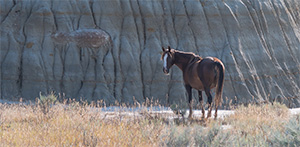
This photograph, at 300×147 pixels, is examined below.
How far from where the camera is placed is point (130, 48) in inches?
805

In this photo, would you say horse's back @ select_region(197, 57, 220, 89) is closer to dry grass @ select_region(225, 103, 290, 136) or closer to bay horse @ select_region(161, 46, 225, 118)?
bay horse @ select_region(161, 46, 225, 118)

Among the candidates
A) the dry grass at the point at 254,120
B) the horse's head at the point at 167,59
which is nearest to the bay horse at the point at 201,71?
the horse's head at the point at 167,59

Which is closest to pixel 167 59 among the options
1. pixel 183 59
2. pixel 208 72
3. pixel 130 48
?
pixel 183 59

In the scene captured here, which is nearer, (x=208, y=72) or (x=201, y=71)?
(x=208, y=72)

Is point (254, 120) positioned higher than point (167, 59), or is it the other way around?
point (167, 59)

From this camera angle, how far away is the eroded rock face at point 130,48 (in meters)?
19.6

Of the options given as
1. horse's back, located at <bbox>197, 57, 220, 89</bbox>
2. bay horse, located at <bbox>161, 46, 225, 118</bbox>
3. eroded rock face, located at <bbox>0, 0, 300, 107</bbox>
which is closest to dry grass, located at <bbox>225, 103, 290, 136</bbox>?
bay horse, located at <bbox>161, 46, 225, 118</bbox>

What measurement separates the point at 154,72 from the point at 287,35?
982 cm

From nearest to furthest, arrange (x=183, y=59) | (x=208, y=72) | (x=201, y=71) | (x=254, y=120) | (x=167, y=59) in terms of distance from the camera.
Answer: (x=254, y=120) < (x=208, y=72) < (x=201, y=71) < (x=167, y=59) < (x=183, y=59)

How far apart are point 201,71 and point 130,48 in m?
8.91

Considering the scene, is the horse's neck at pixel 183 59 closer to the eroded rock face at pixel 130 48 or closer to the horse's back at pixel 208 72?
the horse's back at pixel 208 72

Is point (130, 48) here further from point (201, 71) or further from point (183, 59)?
point (201, 71)

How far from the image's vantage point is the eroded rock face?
64.3 ft

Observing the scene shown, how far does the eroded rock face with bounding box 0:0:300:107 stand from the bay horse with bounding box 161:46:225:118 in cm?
691
